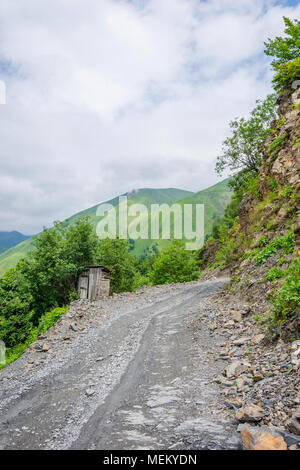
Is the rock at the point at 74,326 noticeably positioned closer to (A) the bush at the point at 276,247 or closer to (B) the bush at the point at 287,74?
(A) the bush at the point at 276,247

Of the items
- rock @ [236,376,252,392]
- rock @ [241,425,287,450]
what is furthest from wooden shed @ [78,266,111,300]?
rock @ [241,425,287,450]

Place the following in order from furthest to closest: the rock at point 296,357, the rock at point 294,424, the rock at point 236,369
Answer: the rock at point 236,369, the rock at point 296,357, the rock at point 294,424

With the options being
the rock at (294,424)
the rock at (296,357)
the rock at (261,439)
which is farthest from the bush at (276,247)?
the rock at (261,439)

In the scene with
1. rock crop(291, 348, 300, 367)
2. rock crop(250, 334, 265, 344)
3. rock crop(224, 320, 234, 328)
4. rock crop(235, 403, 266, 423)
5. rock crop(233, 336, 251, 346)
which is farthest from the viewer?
rock crop(224, 320, 234, 328)

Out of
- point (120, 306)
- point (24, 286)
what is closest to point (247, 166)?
point (120, 306)

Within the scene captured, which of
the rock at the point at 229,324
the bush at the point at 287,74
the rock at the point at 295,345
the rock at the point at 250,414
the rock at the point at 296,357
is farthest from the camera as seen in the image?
the bush at the point at 287,74

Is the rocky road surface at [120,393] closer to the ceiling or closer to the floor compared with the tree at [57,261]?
closer to the floor

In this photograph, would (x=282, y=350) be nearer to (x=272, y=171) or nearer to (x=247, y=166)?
(x=272, y=171)

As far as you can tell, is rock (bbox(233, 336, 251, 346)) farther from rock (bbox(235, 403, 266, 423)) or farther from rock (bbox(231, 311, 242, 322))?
rock (bbox(235, 403, 266, 423))

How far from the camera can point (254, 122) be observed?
3017cm

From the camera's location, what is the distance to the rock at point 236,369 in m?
6.36

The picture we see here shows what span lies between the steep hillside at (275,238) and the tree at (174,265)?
1030 inches

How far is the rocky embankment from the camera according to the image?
400 cm

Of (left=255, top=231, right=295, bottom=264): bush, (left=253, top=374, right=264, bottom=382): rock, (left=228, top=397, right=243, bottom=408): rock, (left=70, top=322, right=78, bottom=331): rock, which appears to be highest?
(left=255, top=231, right=295, bottom=264): bush
